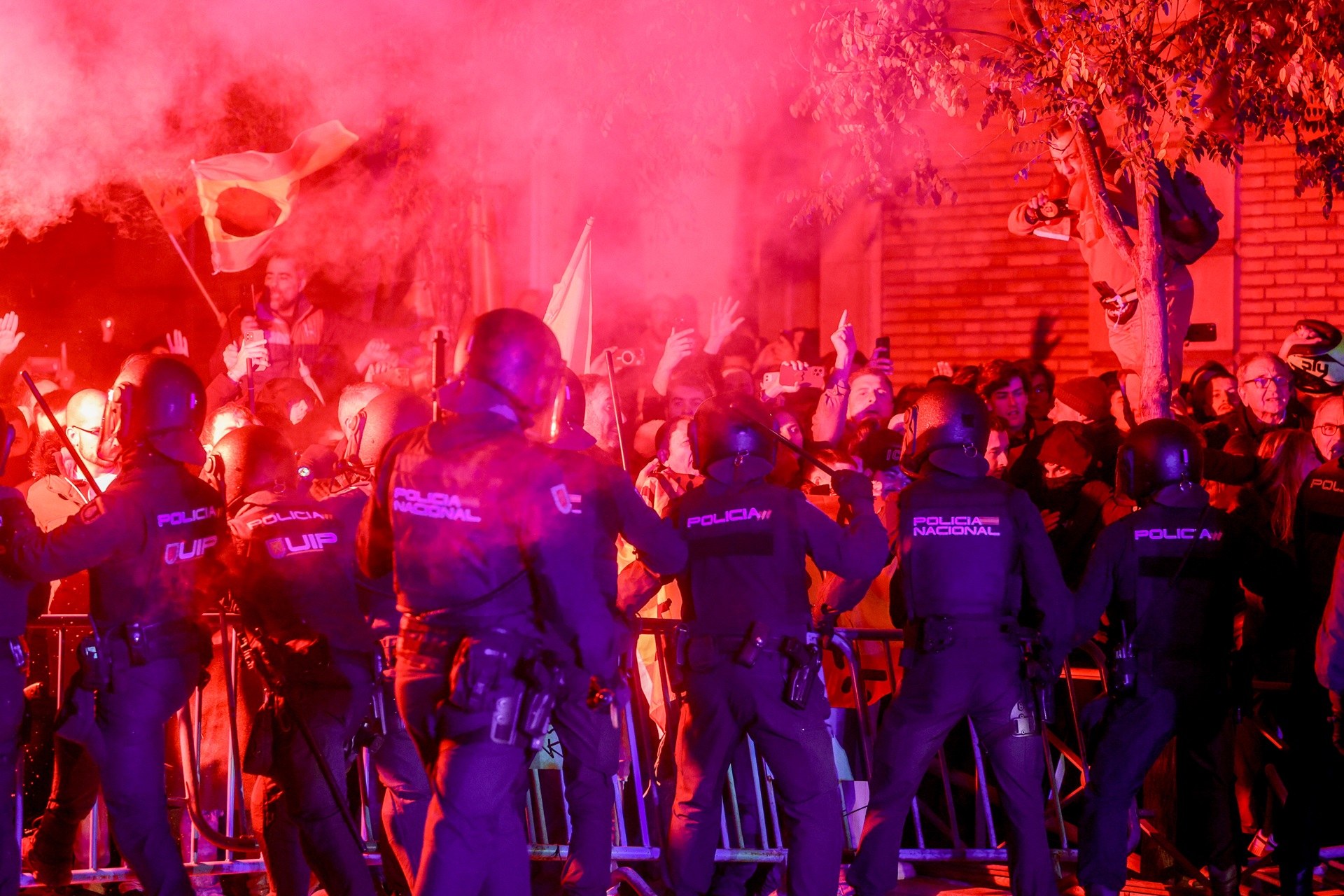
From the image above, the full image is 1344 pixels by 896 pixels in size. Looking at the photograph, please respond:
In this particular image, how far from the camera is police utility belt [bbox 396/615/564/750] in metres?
4.22

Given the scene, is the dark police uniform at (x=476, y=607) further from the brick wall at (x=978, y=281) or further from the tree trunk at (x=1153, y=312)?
the brick wall at (x=978, y=281)

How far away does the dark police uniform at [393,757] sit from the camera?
5.32 metres

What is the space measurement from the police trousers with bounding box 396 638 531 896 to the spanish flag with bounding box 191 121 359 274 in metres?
5.94

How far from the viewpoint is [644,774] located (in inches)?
273

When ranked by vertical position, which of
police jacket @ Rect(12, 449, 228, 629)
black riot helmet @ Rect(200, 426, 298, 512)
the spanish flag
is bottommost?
police jacket @ Rect(12, 449, 228, 629)

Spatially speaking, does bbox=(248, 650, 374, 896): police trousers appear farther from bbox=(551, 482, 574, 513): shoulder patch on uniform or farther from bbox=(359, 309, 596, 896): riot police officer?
bbox=(551, 482, 574, 513): shoulder patch on uniform

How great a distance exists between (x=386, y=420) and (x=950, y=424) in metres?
2.46

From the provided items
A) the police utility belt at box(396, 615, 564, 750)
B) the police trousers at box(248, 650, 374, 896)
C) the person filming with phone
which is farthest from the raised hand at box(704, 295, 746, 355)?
the police utility belt at box(396, 615, 564, 750)

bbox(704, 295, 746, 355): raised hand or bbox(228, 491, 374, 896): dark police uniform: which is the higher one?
bbox(704, 295, 746, 355): raised hand

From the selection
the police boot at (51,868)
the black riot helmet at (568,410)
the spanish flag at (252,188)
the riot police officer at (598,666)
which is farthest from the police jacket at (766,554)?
the spanish flag at (252,188)

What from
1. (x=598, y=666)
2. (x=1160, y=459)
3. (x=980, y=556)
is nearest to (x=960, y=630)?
(x=980, y=556)

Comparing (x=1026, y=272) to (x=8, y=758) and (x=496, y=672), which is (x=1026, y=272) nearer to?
(x=496, y=672)

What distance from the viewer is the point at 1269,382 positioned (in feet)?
27.4

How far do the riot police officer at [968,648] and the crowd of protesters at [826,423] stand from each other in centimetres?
41
